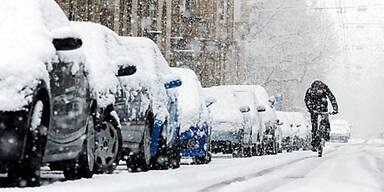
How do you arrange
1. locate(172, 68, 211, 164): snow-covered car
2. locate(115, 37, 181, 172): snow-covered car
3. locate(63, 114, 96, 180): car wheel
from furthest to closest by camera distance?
locate(172, 68, 211, 164): snow-covered car, locate(115, 37, 181, 172): snow-covered car, locate(63, 114, 96, 180): car wheel

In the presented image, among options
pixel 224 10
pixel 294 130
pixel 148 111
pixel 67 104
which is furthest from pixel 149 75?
pixel 224 10

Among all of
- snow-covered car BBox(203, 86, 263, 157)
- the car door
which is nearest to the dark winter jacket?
snow-covered car BBox(203, 86, 263, 157)

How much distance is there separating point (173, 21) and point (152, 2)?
2745 mm

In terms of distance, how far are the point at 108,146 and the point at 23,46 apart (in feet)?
9.19

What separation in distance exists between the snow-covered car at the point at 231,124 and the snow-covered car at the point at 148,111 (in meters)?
6.03

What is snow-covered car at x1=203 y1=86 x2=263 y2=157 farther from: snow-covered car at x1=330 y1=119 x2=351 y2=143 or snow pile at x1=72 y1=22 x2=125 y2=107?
snow-covered car at x1=330 y1=119 x2=351 y2=143

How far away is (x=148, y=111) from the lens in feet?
37.1

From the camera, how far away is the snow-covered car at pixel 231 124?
1947cm

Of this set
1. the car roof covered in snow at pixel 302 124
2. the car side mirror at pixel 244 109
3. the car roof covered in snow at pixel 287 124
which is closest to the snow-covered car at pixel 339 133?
the car roof covered in snow at pixel 302 124

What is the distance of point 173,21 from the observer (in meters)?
43.7

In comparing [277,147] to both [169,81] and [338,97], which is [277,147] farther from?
[338,97]

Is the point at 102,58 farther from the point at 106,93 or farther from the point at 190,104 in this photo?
the point at 190,104

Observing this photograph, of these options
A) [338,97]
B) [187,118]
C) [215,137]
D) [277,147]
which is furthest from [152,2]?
[338,97]

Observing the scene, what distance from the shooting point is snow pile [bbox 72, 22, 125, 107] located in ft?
30.8
